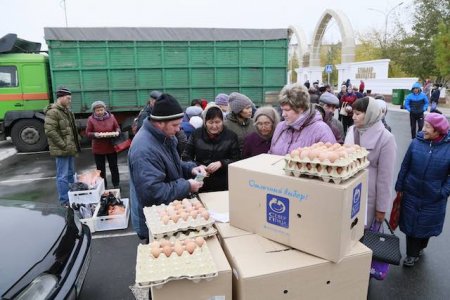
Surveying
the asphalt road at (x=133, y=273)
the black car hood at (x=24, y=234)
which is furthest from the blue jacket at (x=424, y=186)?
the black car hood at (x=24, y=234)

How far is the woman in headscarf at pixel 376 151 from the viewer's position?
9.33ft

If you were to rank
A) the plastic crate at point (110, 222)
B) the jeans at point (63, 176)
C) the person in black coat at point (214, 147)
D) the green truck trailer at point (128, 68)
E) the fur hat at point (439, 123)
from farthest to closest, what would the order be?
the green truck trailer at point (128, 68), the jeans at point (63, 176), the plastic crate at point (110, 222), the person in black coat at point (214, 147), the fur hat at point (439, 123)

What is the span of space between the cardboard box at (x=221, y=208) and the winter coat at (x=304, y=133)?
0.68m

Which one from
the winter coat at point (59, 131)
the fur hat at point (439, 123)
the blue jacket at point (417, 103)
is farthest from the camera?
the blue jacket at point (417, 103)

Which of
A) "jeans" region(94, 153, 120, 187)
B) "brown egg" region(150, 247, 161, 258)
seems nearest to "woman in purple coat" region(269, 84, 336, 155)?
"brown egg" region(150, 247, 161, 258)

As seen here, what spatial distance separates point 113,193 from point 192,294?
3928 mm

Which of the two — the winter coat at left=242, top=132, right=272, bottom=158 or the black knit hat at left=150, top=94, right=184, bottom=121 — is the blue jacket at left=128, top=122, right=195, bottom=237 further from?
the winter coat at left=242, top=132, right=272, bottom=158

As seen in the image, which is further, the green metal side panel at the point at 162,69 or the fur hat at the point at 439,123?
the green metal side panel at the point at 162,69

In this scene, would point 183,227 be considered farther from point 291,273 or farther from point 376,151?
point 376,151

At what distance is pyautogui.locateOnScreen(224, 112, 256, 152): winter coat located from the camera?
386 cm

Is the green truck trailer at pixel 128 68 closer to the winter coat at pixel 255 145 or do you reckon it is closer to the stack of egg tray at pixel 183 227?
the winter coat at pixel 255 145

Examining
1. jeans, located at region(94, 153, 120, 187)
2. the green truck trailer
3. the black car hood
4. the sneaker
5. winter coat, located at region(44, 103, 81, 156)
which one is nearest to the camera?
the black car hood

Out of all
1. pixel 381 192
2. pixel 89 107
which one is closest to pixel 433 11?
pixel 89 107

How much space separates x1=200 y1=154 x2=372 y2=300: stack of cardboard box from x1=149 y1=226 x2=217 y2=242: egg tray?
0.29 ft
